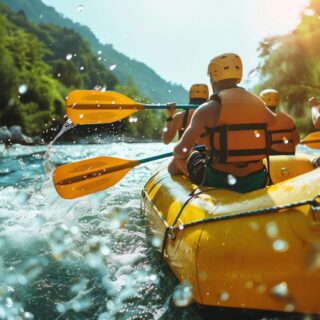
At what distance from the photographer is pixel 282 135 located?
18.5 feet

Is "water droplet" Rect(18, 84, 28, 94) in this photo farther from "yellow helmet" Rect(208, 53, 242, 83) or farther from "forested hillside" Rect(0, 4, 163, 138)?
"yellow helmet" Rect(208, 53, 242, 83)

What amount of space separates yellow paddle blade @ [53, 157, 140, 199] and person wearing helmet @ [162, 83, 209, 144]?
110 cm

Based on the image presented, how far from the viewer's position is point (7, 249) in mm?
3898

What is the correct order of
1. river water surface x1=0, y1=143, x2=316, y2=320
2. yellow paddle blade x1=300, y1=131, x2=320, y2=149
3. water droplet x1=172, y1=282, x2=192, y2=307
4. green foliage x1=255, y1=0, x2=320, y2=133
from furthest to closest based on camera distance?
1. green foliage x1=255, y1=0, x2=320, y2=133
2. yellow paddle blade x1=300, y1=131, x2=320, y2=149
3. river water surface x1=0, y1=143, x2=316, y2=320
4. water droplet x1=172, y1=282, x2=192, y2=307

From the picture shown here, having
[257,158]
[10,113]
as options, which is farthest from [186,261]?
[10,113]

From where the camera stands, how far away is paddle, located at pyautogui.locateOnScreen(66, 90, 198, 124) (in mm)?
4820

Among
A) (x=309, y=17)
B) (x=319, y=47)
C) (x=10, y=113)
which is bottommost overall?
(x=10, y=113)

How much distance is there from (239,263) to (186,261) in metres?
0.55

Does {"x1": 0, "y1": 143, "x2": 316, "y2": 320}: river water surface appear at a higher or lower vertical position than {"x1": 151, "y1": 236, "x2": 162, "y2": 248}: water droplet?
lower

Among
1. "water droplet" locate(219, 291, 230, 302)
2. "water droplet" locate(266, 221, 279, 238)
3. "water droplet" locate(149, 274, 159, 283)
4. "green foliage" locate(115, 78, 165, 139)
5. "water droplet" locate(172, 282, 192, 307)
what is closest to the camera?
"water droplet" locate(266, 221, 279, 238)

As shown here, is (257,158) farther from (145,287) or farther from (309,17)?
(309,17)

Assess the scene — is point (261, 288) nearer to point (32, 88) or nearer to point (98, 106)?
point (98, 106)

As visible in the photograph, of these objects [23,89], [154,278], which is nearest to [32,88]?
[23,89]

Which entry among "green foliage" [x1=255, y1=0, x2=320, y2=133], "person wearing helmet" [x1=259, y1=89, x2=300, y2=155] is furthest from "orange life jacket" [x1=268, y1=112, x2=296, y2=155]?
"green foliage" [x1=255, y1=0, x2=320, y2=133]
